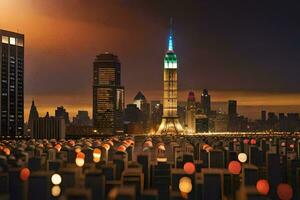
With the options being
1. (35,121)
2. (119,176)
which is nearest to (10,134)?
(35,121)

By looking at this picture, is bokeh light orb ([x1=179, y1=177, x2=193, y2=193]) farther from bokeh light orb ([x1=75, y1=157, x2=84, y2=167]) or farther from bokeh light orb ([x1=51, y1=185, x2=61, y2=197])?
bokeh light orb ([x1=75, y1=157, x2=84, y2=167])

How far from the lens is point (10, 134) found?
152125 millimetres

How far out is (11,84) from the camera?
539ft

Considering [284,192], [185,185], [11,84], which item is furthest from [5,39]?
[284,192]

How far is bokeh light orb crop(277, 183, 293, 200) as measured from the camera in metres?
41.2

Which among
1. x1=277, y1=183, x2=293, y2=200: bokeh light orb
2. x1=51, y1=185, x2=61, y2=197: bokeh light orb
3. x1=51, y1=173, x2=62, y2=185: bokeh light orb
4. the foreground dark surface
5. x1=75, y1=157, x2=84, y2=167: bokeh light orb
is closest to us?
the foreground dark surface

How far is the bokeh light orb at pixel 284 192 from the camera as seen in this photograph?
135 feet

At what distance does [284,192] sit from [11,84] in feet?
437

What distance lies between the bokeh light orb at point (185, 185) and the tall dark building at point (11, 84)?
383 feet

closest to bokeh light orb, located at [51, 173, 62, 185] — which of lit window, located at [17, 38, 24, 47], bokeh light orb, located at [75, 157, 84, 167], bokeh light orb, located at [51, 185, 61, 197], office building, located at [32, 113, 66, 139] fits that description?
bokeh light orb, located at [51, 185, 61, 197]

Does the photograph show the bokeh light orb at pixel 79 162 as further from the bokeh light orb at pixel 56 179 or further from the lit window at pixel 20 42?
the lit window at pixel 20 42

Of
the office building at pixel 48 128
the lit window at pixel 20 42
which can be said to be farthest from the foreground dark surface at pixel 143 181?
the lit window at pixel 20 42

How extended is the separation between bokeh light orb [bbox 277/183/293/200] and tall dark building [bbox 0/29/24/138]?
116871 millimetres

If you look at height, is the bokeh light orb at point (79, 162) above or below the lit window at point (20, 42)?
below
